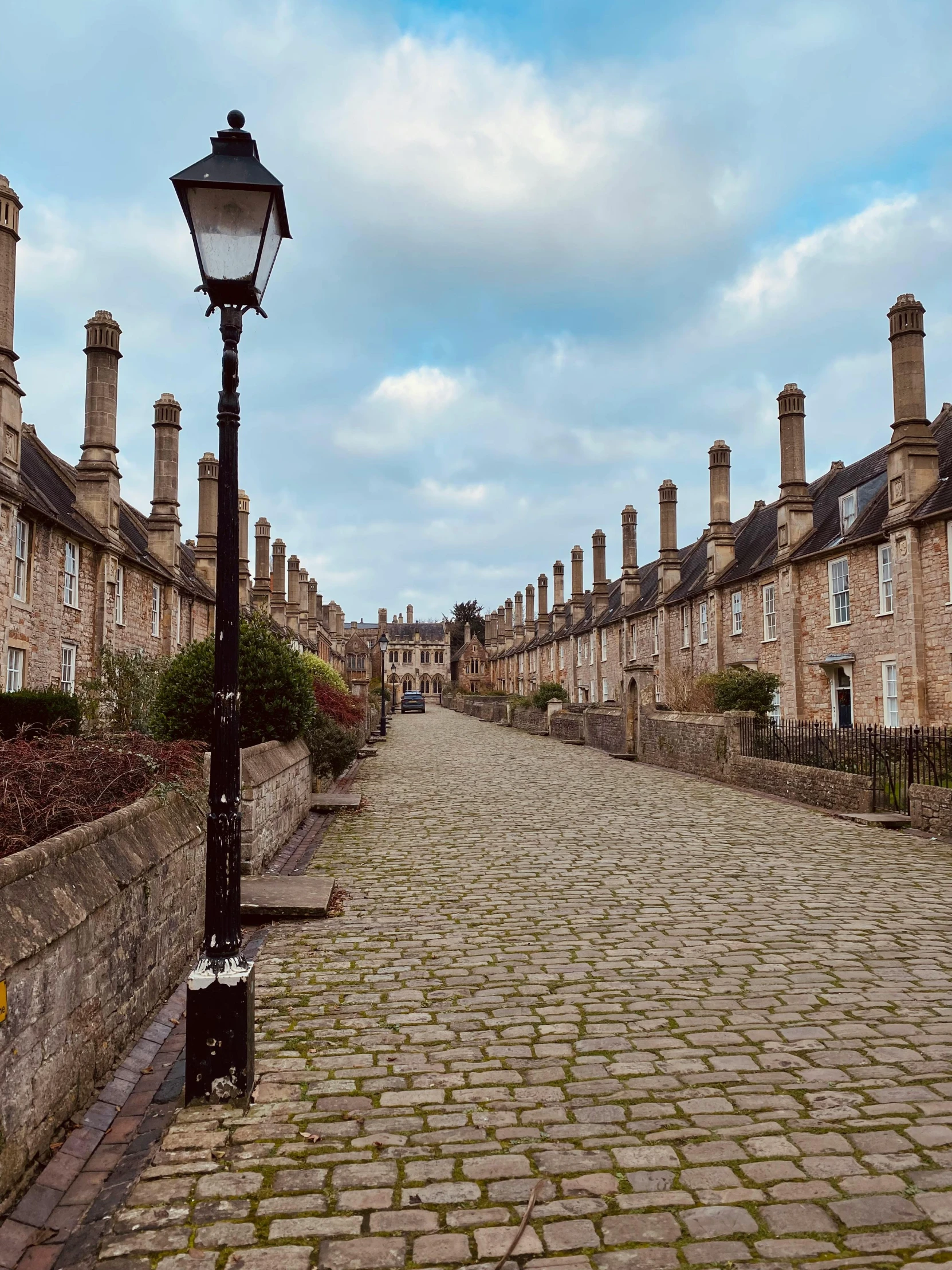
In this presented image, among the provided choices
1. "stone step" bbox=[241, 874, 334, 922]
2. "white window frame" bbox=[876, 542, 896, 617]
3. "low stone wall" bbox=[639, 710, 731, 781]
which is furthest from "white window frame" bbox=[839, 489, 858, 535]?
"stone step" bbox=[241, 874, 334, 922]

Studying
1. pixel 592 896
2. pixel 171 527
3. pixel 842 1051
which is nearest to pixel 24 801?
pixel 842 1051

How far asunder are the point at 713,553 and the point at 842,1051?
31465 millimetres

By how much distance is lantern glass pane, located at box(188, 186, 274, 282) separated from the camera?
4.38 metres

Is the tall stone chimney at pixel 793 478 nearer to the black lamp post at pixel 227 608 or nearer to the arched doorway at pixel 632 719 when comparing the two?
the arched doorway at pixel 632 719

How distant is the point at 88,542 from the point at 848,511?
74.7ft

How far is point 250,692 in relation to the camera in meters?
12.3

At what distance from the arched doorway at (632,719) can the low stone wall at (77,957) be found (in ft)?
76.6

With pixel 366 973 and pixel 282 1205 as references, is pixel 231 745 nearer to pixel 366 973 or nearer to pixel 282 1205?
pixel 282 1205

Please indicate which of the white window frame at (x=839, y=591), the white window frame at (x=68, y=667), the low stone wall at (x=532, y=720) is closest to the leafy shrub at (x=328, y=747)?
the white window frame at (x=68, y=667)

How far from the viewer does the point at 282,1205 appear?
331 cm

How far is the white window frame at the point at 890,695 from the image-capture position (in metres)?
23.2

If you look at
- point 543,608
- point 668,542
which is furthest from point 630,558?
point 543,608

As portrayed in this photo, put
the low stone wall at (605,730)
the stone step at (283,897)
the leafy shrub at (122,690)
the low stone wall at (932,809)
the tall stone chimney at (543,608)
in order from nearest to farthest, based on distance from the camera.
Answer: the stone step at (283,897) → the low stone wall at (932,809) → the leafy shrub at (122,690) → the low stone wall at (605,730) → the tall stone chimney at (543,608)

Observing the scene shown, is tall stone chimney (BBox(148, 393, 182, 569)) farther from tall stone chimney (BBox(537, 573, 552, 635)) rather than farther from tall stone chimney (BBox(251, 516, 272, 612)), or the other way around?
tall stone chimney (BBox(537, 573, 552, 635))
